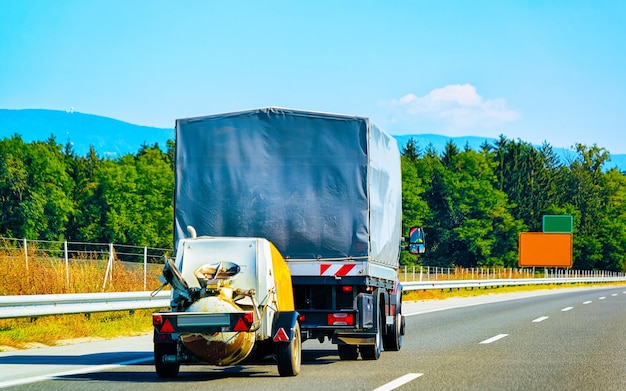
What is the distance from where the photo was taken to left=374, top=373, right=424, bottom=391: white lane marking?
9.30 m

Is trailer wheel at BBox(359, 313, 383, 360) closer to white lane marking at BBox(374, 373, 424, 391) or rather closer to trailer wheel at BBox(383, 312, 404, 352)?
trailer wheel at BBox(383, 312, 404, 352)

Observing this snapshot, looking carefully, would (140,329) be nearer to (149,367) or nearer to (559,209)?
(149,367)

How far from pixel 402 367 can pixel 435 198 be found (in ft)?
351

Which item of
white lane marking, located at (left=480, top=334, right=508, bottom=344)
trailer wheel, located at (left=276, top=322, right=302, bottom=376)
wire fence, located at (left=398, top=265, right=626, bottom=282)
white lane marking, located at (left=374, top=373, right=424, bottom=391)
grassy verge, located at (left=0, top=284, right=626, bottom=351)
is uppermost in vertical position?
trailer wheel, located at (left=276, top=322, right=302, bottom=376)

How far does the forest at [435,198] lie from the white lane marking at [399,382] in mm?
77515

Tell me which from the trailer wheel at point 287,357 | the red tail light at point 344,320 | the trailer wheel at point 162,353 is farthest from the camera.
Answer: the red tail light at point 344,320

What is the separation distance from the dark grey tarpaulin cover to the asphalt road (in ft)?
5.40

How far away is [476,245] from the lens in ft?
363

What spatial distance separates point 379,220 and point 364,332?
171cm

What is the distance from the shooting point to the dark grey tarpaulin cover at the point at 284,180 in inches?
495

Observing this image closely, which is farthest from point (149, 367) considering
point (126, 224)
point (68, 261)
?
point (126, 224)

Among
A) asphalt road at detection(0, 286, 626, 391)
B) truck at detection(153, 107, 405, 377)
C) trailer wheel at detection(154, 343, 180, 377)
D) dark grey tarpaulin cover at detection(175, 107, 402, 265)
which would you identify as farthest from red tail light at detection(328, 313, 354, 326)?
trailer wheel at detection(154, 343, 180, 377)

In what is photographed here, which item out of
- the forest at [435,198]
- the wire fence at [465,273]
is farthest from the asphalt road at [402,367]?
the forest at [435,198]

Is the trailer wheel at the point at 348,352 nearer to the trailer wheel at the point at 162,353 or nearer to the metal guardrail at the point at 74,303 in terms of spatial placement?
the metal guardrail at the point at 74,303
